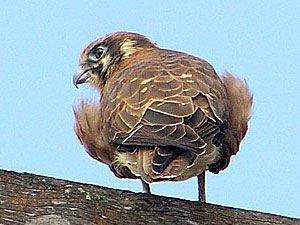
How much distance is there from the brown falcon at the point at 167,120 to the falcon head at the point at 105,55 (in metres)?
0.55

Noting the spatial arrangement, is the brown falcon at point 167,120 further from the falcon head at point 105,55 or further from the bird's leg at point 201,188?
the falcon head at point 105,55

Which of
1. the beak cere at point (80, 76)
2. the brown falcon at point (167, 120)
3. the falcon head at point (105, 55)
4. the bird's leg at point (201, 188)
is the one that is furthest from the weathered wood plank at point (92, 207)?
the beak cere at point (80, 76)

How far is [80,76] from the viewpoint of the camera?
5.72 m

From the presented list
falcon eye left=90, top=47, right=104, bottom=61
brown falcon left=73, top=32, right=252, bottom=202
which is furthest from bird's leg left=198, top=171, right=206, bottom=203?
falcon eye left=90, top=47, right=104, bottom=61

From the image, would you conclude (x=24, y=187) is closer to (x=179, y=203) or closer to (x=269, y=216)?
(x=179, y=203)

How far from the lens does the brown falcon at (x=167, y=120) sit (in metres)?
3.69

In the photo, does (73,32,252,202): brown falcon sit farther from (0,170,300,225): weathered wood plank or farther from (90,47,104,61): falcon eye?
(90,47,104,61): falcon eye

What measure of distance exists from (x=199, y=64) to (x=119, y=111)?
2.75 feet

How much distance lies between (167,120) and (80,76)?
2.06m

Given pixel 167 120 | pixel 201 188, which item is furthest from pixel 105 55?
pixel 167 120

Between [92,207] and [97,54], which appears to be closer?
[92,207]

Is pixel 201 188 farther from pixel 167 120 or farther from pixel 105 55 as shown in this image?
pixel 105 55

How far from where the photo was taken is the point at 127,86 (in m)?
4.46

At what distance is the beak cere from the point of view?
5.68 metres
